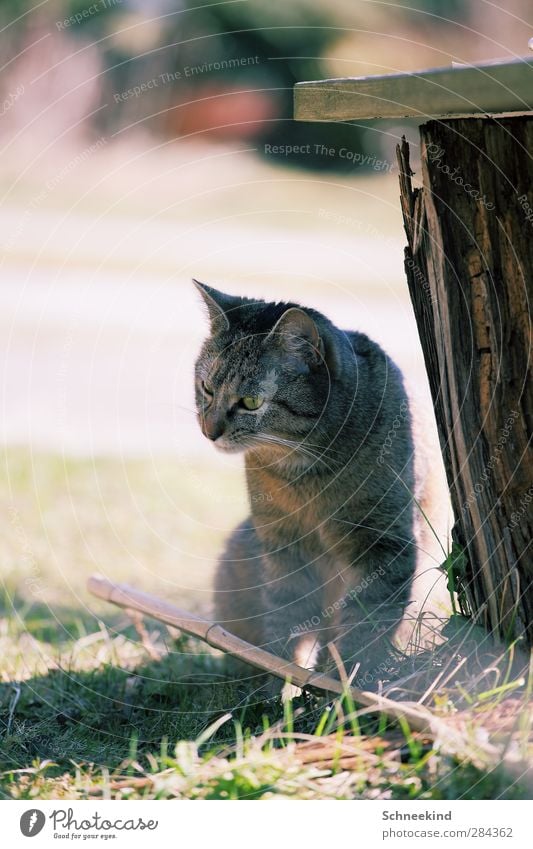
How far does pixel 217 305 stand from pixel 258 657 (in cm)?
143

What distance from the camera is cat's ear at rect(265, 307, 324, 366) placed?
11.2ft

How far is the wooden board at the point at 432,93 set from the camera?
2438 millimetres

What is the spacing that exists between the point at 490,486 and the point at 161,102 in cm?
1382

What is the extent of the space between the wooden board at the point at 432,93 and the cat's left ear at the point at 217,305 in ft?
3.33

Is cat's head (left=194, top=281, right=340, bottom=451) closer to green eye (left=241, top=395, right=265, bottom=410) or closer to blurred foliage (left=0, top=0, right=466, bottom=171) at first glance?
green eye (left=241, top=395, right=265, bottom=410)

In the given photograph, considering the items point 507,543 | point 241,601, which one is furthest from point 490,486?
point 241,601

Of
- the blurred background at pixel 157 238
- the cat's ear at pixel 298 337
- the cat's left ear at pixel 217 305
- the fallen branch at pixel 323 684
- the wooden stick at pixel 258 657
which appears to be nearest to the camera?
the fallen branch at pixel 323 684

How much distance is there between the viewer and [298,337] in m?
3.49

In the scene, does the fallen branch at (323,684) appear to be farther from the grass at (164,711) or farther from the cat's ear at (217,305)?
the cat's ear at (217,305)

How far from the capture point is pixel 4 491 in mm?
6598

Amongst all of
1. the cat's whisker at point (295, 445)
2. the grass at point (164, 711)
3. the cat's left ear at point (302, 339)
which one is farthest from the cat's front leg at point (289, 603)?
the cat's left ear at point (302, 339)
